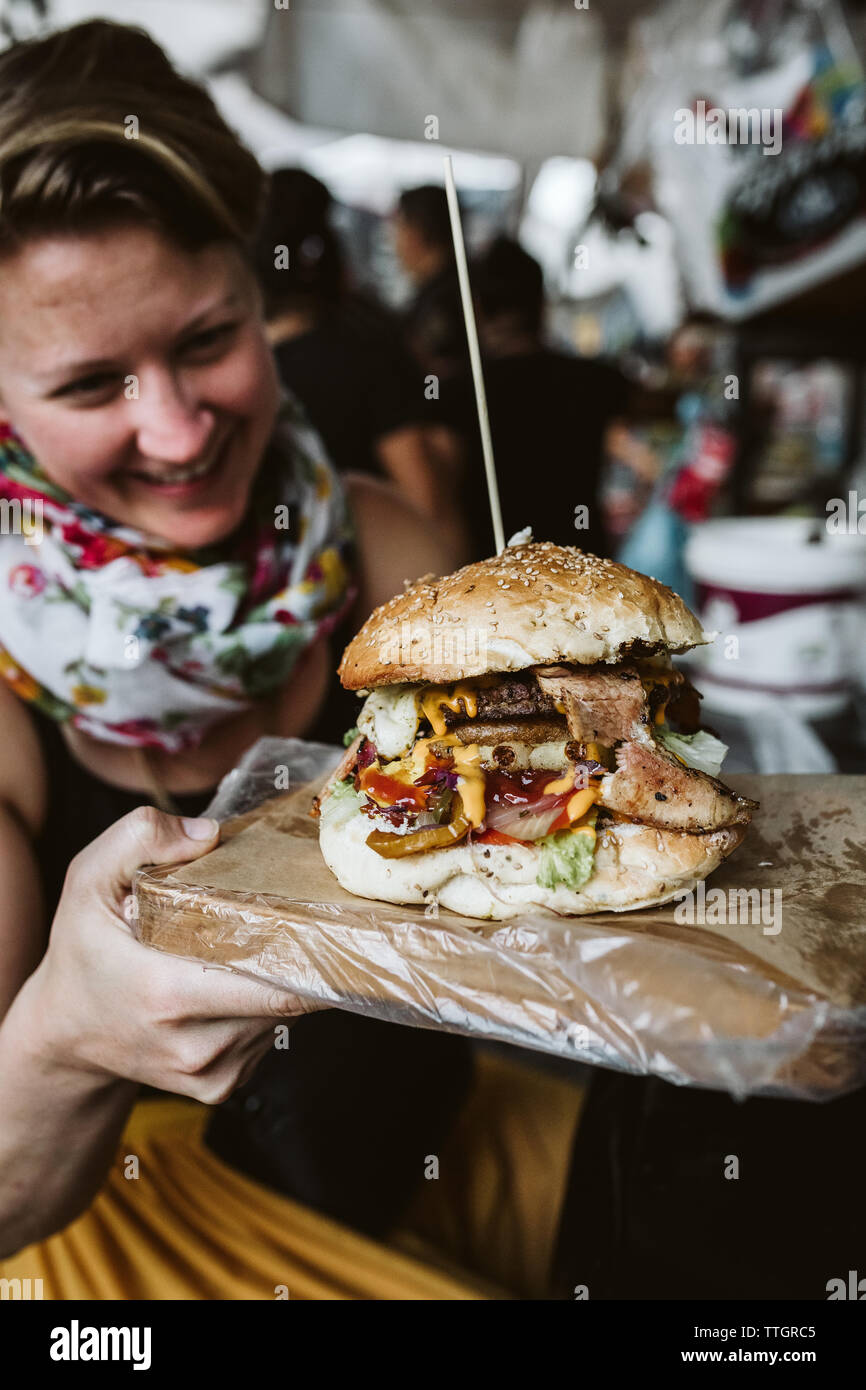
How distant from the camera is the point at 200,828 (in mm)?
1694

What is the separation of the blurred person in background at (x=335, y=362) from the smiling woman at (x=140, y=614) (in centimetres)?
101

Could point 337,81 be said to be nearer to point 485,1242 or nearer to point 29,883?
point 29,883

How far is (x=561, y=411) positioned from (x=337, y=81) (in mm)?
2326

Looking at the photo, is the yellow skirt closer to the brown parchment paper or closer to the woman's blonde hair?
the brown parchment paper

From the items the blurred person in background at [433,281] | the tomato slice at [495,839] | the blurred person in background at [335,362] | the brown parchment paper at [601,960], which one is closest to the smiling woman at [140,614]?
the brown parchment paper at [601,960]

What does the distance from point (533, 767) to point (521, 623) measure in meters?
0.25

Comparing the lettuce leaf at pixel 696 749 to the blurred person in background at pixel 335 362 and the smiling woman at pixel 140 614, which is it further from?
the blurred person in background at pixel 335 362

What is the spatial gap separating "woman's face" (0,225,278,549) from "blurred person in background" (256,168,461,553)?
4.55 ft

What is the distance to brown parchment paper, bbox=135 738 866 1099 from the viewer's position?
118 cm

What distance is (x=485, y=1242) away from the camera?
7.04 feet

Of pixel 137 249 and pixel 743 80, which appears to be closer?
pixel 137 249
